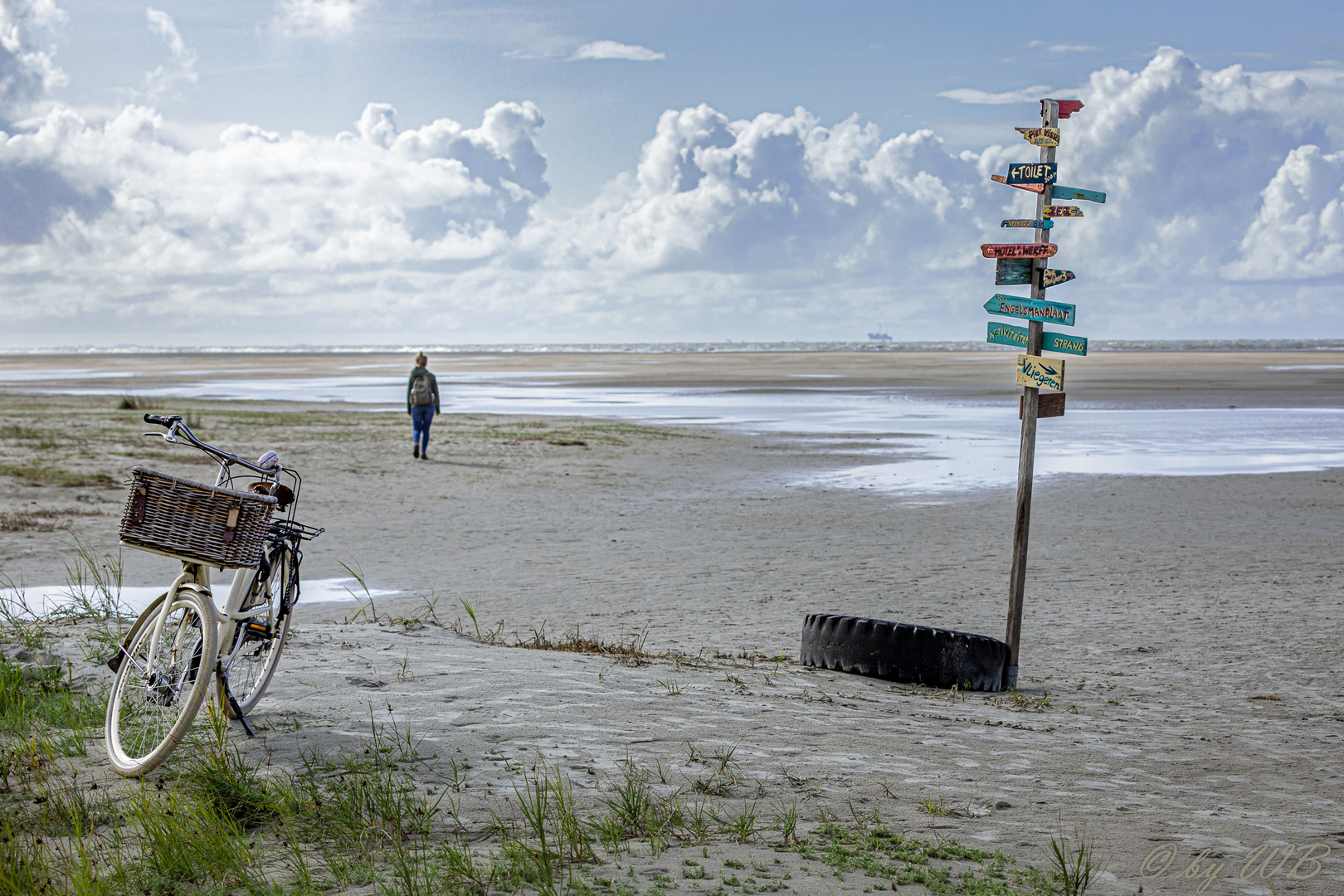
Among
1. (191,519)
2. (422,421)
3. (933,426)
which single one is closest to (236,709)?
(191,519)

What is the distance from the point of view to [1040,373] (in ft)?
24.0

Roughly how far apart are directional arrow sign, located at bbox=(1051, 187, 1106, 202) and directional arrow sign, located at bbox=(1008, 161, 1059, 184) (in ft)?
0.42

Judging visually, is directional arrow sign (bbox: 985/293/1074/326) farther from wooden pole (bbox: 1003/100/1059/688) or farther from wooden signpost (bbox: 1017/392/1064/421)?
wooden signpost (bbox: 1017/392/1064/421)

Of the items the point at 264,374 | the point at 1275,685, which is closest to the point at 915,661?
the point at 1275,685

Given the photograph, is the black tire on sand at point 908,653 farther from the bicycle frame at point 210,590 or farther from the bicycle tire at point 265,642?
the bicycle frame at point 210,590

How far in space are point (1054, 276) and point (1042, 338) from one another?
18.3 inches

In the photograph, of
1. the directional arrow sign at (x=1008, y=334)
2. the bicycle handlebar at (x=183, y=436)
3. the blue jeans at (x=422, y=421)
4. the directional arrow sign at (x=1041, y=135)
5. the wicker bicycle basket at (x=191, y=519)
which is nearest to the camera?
the wicker bicycle basket at (x=191, y=519)

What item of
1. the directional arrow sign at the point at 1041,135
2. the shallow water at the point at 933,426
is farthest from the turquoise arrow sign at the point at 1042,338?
the shallow water at the point at 933,426

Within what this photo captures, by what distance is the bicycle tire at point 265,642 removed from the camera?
5.02 m

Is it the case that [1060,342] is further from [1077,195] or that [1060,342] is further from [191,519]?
[191,519]

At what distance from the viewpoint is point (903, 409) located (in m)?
38.2

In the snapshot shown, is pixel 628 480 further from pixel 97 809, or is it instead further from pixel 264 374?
pixel 264 374

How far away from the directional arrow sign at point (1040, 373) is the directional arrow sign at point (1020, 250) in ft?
2.39

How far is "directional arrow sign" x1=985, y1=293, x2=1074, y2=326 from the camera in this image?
7270 mm
